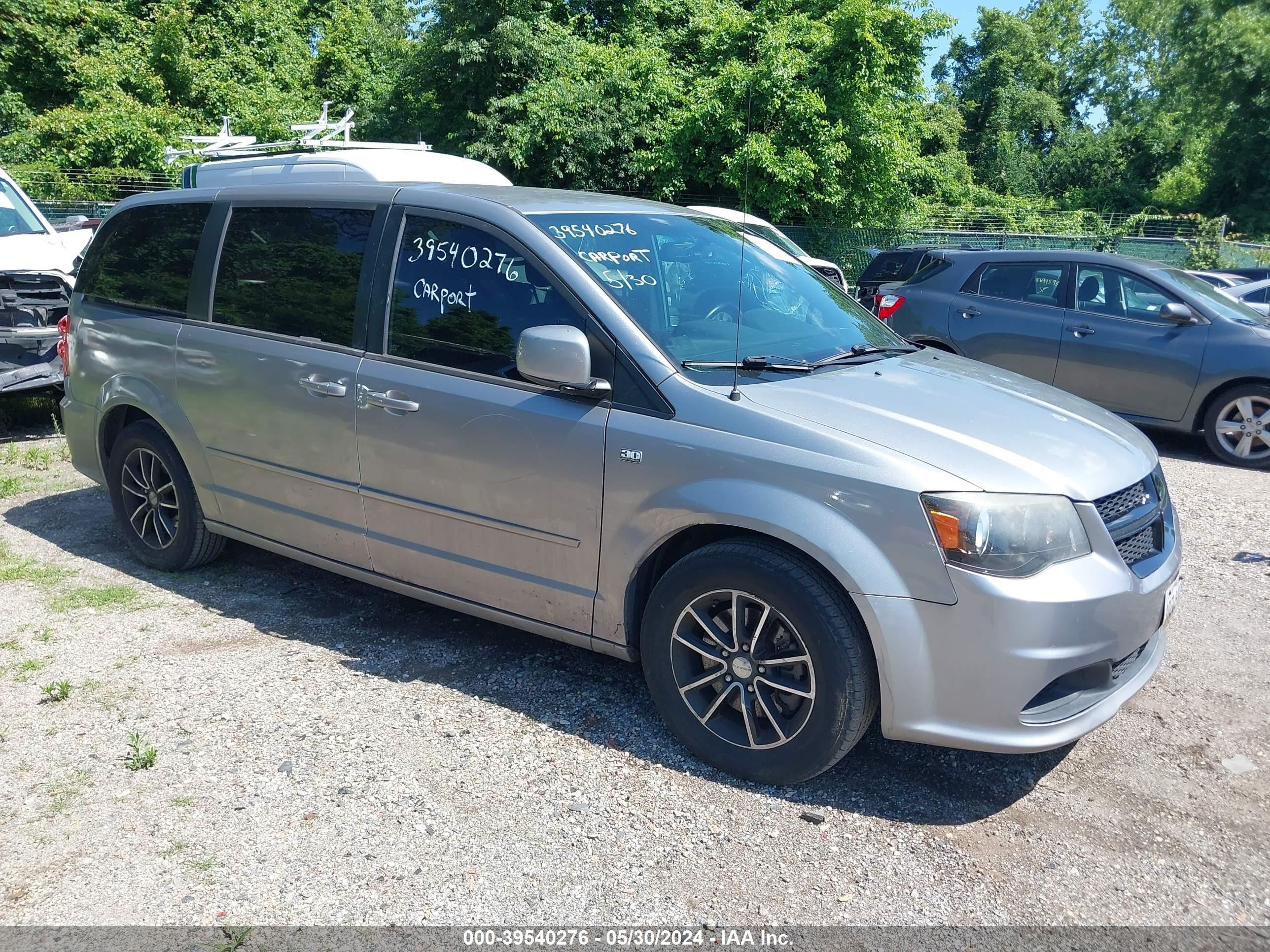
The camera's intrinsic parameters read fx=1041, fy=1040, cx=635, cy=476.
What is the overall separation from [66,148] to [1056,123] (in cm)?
4750

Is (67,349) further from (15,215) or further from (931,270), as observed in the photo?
(931,270)

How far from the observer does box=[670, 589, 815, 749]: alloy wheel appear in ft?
11.2

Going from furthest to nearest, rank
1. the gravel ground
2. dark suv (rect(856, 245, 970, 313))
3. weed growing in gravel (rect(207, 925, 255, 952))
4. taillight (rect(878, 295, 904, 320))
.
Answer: dark suv (rect(856, 245, 970, 313))
taillight (rect(878, 295, 904, 320))
the gravel ground
weed growing in gravel (rect(207, 925, 255, 952))

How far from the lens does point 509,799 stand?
345 centimetres

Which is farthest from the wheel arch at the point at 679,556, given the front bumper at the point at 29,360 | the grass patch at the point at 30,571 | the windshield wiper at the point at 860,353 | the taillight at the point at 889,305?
the taillight at the point at 889,305

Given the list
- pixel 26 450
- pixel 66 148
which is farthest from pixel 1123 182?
pixel 26 450

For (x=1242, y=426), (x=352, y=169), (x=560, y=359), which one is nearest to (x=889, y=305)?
(x=1242, y=426)

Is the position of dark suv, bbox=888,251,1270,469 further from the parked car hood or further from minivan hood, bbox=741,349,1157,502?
the parked car hood

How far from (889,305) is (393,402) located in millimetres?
6847

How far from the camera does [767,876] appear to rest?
10.1 feet

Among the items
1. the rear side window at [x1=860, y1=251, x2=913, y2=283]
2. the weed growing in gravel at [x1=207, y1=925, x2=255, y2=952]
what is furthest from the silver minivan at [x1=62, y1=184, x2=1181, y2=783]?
the rear side window at [x1=860, y1=251, x2=913, y2=283]

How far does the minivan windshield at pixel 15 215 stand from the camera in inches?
370

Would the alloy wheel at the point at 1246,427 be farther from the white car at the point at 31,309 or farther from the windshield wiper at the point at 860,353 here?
the white car at the point at 31,309

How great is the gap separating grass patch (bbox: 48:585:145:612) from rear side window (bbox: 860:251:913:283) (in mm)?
8082
